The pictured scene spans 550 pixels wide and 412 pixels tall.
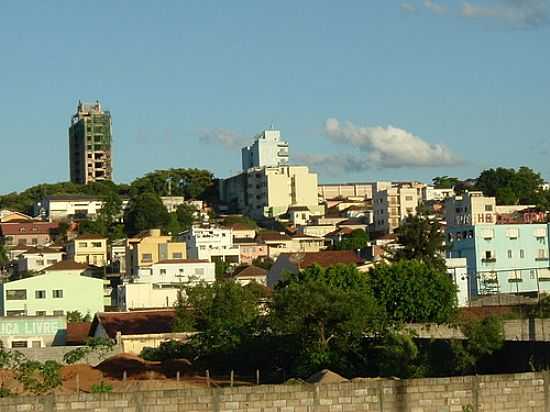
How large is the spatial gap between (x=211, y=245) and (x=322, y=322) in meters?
69.6

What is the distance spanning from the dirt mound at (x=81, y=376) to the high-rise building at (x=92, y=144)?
13071 cm

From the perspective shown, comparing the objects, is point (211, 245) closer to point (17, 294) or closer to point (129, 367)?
point (17, 294)

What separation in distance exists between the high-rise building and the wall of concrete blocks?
150 meters

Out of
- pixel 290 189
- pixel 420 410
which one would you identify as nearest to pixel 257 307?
pixel 420 410

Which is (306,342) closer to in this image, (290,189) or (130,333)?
(130,333)

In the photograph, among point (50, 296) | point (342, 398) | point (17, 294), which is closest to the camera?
point (342, 398)

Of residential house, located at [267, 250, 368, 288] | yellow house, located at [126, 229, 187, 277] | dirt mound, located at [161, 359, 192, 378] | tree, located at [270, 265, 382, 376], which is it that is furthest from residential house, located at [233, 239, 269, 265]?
tree, located at [270, 265, 382, 376]

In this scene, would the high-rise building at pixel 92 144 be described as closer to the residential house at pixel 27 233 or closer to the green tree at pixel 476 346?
the residential house at pixel 27 233

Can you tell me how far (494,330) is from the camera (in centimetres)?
3331

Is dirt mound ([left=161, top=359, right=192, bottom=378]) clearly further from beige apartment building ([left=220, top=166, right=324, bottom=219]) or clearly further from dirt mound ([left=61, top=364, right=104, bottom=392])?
beige apartment building ([left=220, top=166, right=324, bottom=219])

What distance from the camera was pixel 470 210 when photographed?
340ft

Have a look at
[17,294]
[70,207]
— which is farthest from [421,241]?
[70,207]

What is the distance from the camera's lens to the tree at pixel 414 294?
47000 mm

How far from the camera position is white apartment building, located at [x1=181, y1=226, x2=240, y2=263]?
4139 inches
